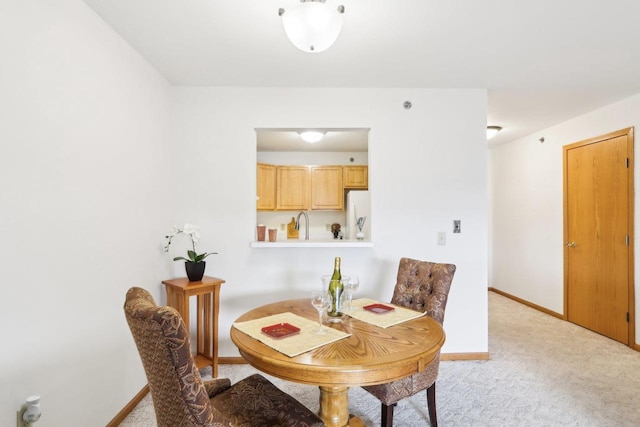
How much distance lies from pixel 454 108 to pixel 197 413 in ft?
9.63

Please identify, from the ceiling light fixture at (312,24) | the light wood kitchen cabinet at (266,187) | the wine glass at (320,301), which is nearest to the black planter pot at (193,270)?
the wine glass at (320,301)


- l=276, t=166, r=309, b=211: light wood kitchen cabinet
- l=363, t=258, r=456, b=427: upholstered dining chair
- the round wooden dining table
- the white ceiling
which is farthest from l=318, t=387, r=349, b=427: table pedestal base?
l=276, t=166, r=309, b=211: light wood kitchen cabinet

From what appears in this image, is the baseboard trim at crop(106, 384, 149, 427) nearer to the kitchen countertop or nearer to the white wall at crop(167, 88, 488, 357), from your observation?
the white wall at crop(167, 88, 488, 357)

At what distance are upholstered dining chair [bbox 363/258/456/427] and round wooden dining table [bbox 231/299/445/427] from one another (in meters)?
0.24

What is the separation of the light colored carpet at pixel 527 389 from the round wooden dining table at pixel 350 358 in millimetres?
819

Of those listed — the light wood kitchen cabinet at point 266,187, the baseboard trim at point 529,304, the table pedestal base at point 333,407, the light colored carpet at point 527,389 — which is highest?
the light wood kitchen cabinet at point 266,187

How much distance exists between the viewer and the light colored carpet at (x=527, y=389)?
6.86ft

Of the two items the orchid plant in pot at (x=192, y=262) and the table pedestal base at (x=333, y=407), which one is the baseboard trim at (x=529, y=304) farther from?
the orchid plant in pot at (x=192, y=262)

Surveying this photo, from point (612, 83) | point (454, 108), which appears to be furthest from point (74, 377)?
point (612, 83)

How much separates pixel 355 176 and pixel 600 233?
122 inches

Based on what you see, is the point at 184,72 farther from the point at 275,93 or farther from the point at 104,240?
the point at 104,240

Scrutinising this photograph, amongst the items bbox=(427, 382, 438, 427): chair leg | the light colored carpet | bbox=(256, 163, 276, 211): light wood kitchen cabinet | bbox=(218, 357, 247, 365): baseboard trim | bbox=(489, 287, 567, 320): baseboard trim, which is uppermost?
bbox=(256, 163, 276, 211): light wood kitchen cabinet

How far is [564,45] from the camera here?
222 cm

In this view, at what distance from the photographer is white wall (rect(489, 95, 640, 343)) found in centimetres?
367
